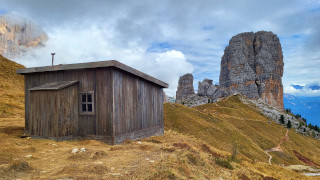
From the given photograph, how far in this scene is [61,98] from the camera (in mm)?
12086

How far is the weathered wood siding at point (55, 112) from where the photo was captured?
12.0 m

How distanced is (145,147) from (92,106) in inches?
160

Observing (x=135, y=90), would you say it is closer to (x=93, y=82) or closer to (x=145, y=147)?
(x=93, y=82)

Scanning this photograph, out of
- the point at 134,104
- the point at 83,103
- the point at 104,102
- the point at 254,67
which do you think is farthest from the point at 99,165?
the point at 254,67

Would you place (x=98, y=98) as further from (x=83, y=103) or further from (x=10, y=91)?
(x=10, y=91)

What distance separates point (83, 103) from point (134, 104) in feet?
11.0

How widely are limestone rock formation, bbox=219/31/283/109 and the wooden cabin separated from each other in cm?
11323

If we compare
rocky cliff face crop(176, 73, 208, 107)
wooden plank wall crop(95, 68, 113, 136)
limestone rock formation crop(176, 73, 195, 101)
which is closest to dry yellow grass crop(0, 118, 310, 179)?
wooden plank wall crop(95, 68, 113, 136)

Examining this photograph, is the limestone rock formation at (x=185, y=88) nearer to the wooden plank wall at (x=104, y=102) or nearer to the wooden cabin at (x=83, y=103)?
the wooden cabin at (x=83, y=103)

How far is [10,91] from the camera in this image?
1423 inches

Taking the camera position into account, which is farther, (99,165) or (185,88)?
(185,88)

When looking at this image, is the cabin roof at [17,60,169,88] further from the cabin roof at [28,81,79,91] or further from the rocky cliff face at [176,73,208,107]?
the rocky cliff face at [176,73,208,107]

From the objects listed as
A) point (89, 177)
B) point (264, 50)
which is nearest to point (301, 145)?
point (89, 177)

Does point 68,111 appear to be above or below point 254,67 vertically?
below
